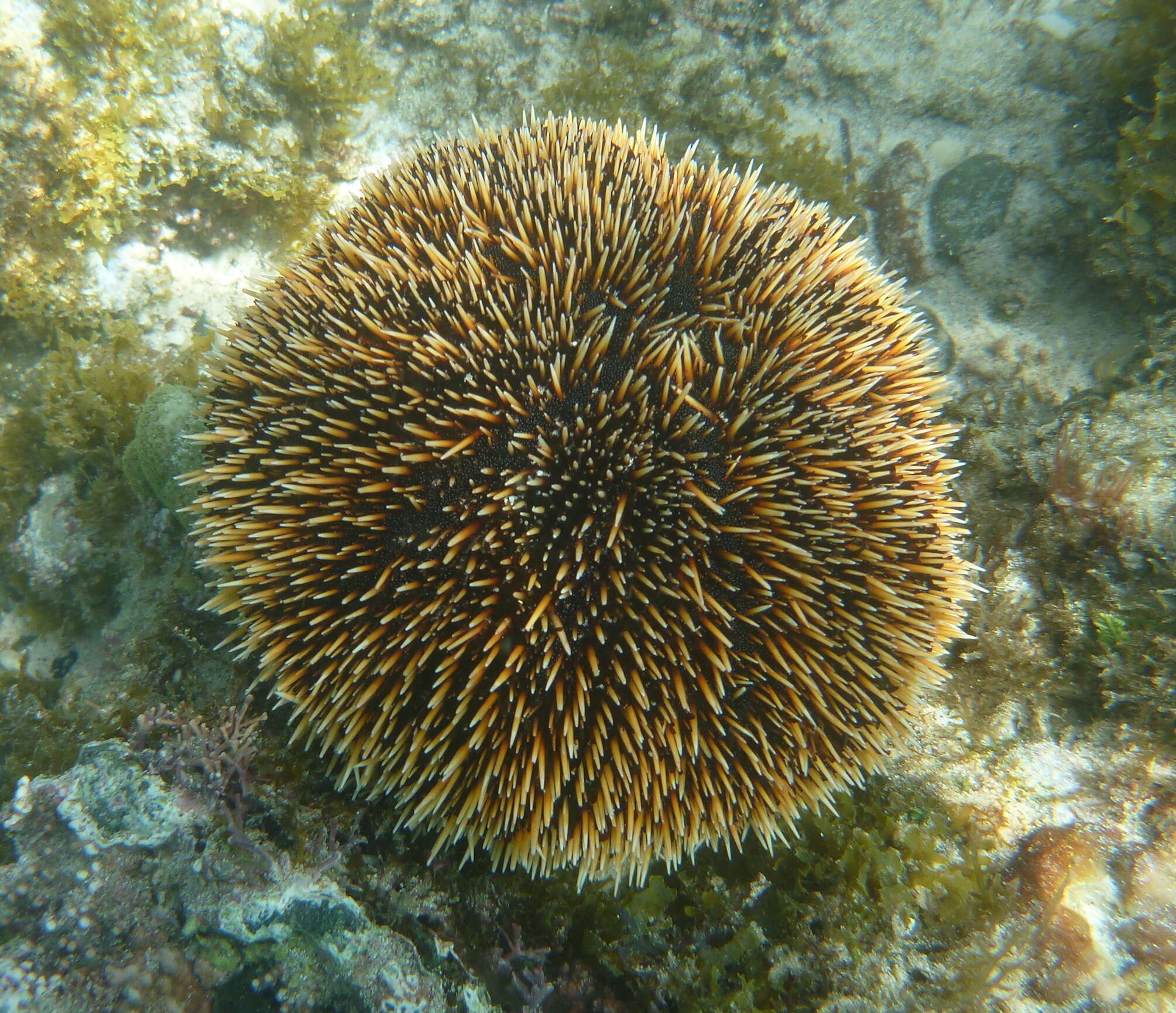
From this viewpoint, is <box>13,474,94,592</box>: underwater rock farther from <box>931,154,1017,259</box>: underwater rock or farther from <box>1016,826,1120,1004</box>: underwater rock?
<box>931,154,1017,259</box>: underwater rock

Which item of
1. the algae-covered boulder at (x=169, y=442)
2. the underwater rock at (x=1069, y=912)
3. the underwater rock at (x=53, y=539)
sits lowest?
the underwater rock at (x=1069, y=912)

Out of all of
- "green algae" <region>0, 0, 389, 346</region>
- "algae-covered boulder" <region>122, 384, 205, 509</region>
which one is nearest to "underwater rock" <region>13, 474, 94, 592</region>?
"green algae" <region>0, 0, 389, 346</region>

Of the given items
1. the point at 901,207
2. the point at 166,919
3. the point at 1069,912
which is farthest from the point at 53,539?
the point at 901,207

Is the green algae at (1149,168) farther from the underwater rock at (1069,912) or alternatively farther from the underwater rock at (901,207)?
the underwater rock at (1069,912)

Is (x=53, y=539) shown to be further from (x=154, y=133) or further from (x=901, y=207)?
(x=901, y=207)

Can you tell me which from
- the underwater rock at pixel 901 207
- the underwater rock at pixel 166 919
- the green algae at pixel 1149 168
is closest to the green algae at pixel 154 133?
the underwater rock at pixel 166 919

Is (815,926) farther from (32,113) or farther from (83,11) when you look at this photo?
(83,11)

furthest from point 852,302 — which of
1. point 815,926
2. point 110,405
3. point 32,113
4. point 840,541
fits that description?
point 32,113
